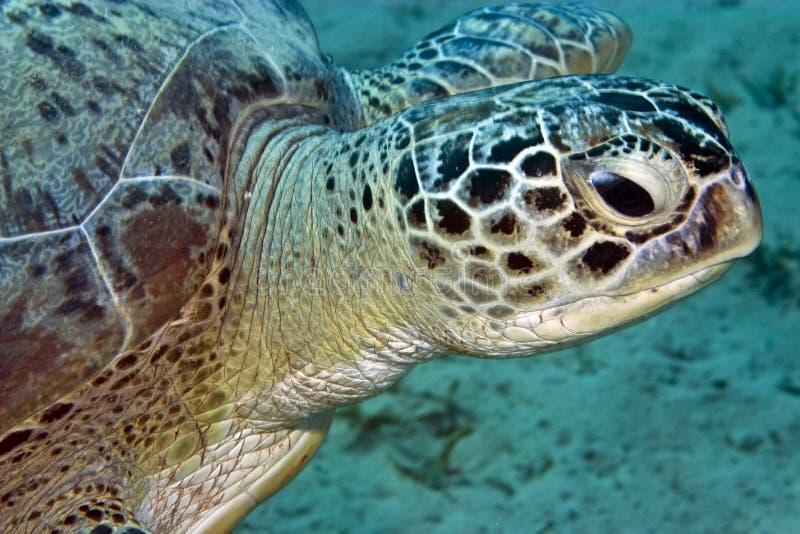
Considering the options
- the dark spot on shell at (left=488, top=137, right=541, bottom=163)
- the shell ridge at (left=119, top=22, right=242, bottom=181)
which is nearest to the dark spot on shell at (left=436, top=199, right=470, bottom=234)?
the dark spot on shell at (left=488, top=137, right=541, bottom=163)

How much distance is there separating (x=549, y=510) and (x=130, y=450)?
1400 millimetres

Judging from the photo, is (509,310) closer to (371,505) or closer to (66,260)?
(66,260)

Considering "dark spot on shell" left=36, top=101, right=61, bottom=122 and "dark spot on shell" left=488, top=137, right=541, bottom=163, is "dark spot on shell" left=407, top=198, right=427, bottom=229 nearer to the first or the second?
"dark spot on shell" left=488, top=137, right=541, bottom=163

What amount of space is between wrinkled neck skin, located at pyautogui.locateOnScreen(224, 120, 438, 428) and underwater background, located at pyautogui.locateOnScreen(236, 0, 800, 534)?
0.96 meters

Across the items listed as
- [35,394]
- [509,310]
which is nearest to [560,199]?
[509,310]

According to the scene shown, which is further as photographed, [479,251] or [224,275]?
[224,275]

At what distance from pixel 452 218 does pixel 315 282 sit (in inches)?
16.7

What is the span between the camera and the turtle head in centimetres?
116

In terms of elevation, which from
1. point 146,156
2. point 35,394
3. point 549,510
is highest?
point 146,156

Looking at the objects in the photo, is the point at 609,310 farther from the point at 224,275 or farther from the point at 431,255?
the point at 224,275

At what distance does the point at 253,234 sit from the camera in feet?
5.10

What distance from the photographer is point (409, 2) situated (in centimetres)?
630

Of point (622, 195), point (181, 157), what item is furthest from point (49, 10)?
point (622, 195)

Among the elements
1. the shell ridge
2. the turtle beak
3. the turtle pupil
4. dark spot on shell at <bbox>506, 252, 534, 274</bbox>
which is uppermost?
the shell ridge
